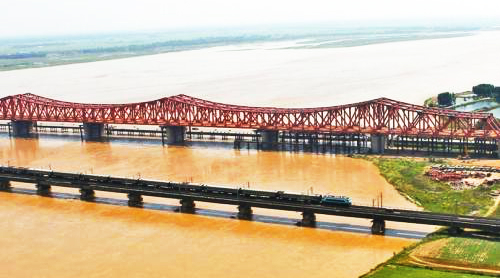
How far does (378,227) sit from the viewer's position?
43281 millimetres

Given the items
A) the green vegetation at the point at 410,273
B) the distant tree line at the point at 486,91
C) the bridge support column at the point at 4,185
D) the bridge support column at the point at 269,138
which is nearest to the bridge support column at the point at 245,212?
the green vegetation at the point at 410,273

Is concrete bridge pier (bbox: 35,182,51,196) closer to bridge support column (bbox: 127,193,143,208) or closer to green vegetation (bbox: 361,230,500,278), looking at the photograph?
bridge support column (bbox: 127,193,143,208)

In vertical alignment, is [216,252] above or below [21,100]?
below

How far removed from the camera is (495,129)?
6481cm

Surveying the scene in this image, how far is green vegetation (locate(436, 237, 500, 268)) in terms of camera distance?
36.3 meters

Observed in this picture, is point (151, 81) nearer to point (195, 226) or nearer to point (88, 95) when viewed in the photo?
point (88, 95)

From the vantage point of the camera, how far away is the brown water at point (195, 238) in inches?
1549

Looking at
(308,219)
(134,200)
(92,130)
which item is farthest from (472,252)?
(92,130)

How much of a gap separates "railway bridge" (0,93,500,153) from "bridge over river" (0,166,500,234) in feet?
78.2

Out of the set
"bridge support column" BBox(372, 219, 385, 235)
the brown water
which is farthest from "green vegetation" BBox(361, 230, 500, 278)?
"bridge support column" BBox(372, 219, 385, 235)

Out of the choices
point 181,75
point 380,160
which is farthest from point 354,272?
point 181,75

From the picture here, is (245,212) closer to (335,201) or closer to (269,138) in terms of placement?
(335,201)

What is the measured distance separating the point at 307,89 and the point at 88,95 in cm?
4116

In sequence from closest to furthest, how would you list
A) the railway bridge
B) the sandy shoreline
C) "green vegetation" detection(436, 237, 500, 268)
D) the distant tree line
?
"green vegetation" detection(436, 237, 500, 268) → the railway bridge → the distant tree line → the sandy shoreline
